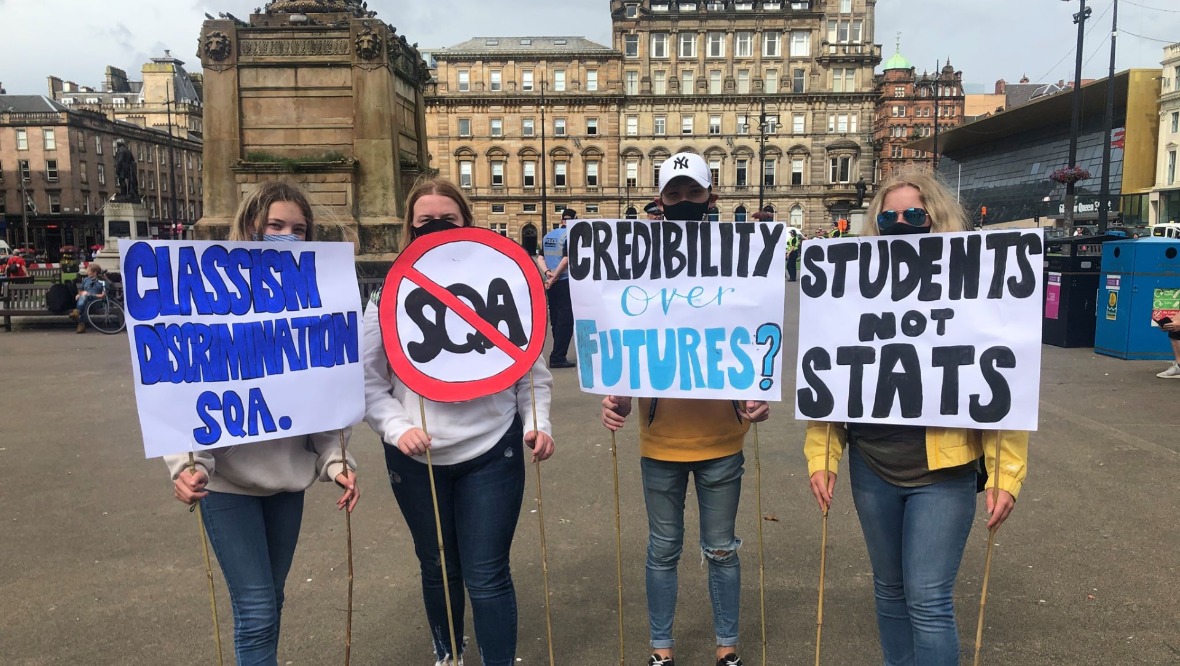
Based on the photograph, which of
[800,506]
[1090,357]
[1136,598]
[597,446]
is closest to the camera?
[1136,598]

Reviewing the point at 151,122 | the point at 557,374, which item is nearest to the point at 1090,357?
the point at 557,374

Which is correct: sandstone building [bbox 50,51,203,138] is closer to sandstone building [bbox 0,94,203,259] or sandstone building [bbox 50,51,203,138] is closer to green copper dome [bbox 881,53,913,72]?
sandstone building [bbox 0,94,203,259]

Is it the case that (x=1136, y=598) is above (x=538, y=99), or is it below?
below

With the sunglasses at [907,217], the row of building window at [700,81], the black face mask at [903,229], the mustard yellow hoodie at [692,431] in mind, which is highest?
the row of building window at [700,81]

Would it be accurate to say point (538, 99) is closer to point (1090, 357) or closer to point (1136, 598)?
point (1090, 357)

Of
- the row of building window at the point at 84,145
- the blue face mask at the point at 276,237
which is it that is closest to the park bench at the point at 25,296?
the blue face mask at the point at 276,237

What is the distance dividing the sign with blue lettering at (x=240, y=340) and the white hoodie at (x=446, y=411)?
0.15m

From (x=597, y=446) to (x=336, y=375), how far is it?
4.23m

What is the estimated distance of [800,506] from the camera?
5.38 metres

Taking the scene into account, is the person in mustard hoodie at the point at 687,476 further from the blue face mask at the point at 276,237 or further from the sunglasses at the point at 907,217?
the blue face mask at the point at 276,237

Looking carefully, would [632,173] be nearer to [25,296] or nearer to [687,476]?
[25,296]

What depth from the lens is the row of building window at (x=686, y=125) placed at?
7494 centimetres

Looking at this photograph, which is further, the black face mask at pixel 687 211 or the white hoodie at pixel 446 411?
the black face mask at pixel 687 211

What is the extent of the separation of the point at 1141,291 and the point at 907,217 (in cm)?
1032
